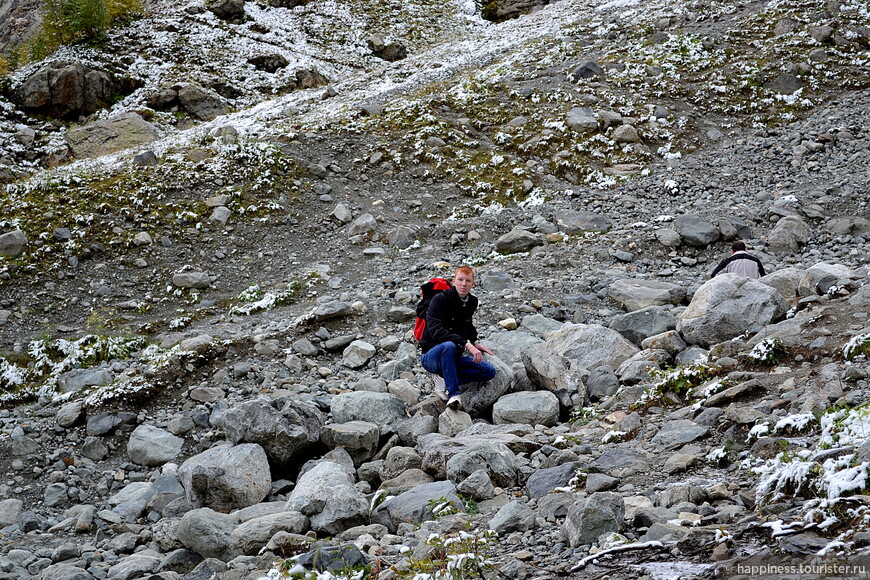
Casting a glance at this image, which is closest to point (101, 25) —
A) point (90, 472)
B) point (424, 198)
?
point (424, 198)

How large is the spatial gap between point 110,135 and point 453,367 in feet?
82.3

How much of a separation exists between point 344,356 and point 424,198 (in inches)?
339

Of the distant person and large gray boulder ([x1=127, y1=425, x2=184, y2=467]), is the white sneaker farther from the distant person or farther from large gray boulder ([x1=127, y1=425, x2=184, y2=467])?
the distant person

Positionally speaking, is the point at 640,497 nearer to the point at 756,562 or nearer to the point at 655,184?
the point at 756,562

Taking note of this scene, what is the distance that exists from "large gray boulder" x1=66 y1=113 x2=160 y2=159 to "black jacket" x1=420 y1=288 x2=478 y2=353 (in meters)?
22.4

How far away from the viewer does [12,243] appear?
15195 mm

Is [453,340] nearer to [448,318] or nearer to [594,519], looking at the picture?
[448,318]

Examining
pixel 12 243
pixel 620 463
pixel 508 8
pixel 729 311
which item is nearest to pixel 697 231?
pixel 729 311

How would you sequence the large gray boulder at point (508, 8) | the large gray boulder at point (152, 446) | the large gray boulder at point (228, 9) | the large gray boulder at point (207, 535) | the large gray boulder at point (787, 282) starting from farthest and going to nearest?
1. the large gray boulder at point (508, 8)
2. the large gray boulder at point (228, 9)
3. the large gray boulder at point (787, 282)
4. the large gray boulder at point (152, 446)
5. the large gray boulder at point (207, 535)

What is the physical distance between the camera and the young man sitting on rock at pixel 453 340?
874 centimetres

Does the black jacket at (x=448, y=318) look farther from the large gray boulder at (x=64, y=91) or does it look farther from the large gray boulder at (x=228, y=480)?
the large gray boulder at (x=64, y=91)

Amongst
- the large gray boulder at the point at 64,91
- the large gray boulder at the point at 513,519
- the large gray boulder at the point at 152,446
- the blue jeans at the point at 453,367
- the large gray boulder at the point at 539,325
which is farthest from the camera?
the large gray boulder at the point at 64,91

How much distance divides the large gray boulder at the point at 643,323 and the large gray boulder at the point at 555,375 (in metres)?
1.66

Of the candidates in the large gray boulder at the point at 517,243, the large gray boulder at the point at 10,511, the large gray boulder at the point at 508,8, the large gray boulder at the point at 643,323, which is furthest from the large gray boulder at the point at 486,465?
the large gray boulder at the point at 508,8
